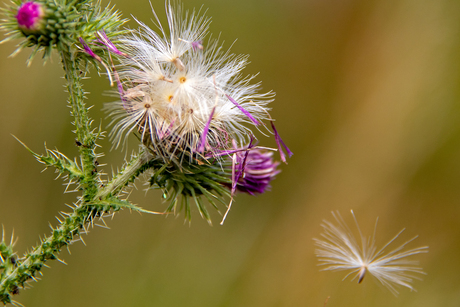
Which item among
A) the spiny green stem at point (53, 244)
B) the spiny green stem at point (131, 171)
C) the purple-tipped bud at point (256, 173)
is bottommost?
the spiny green stem at point (53, 244)


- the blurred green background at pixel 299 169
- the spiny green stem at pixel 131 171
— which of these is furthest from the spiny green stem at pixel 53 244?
the blurred green background at pixel 299 169

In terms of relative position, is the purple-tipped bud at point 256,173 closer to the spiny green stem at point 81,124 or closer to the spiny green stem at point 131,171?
the spiny green stem at point 131,171

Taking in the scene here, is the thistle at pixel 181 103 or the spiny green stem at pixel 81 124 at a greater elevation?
the thistle at pixel 181 103

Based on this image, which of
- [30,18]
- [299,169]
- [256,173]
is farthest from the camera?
[299,169]

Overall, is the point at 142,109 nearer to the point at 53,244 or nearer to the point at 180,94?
the point at 180,94

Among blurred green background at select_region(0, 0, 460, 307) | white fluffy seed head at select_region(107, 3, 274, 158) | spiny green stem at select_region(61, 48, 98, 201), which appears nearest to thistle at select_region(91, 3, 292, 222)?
white fluffy seed head at select_region(107, 3, 274, 158)

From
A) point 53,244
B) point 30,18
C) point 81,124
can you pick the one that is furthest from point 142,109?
point 53,244

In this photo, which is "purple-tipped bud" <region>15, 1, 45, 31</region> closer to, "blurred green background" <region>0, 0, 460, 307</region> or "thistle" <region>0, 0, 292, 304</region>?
"thistle" <region>0, 0, 292, 304</region>
